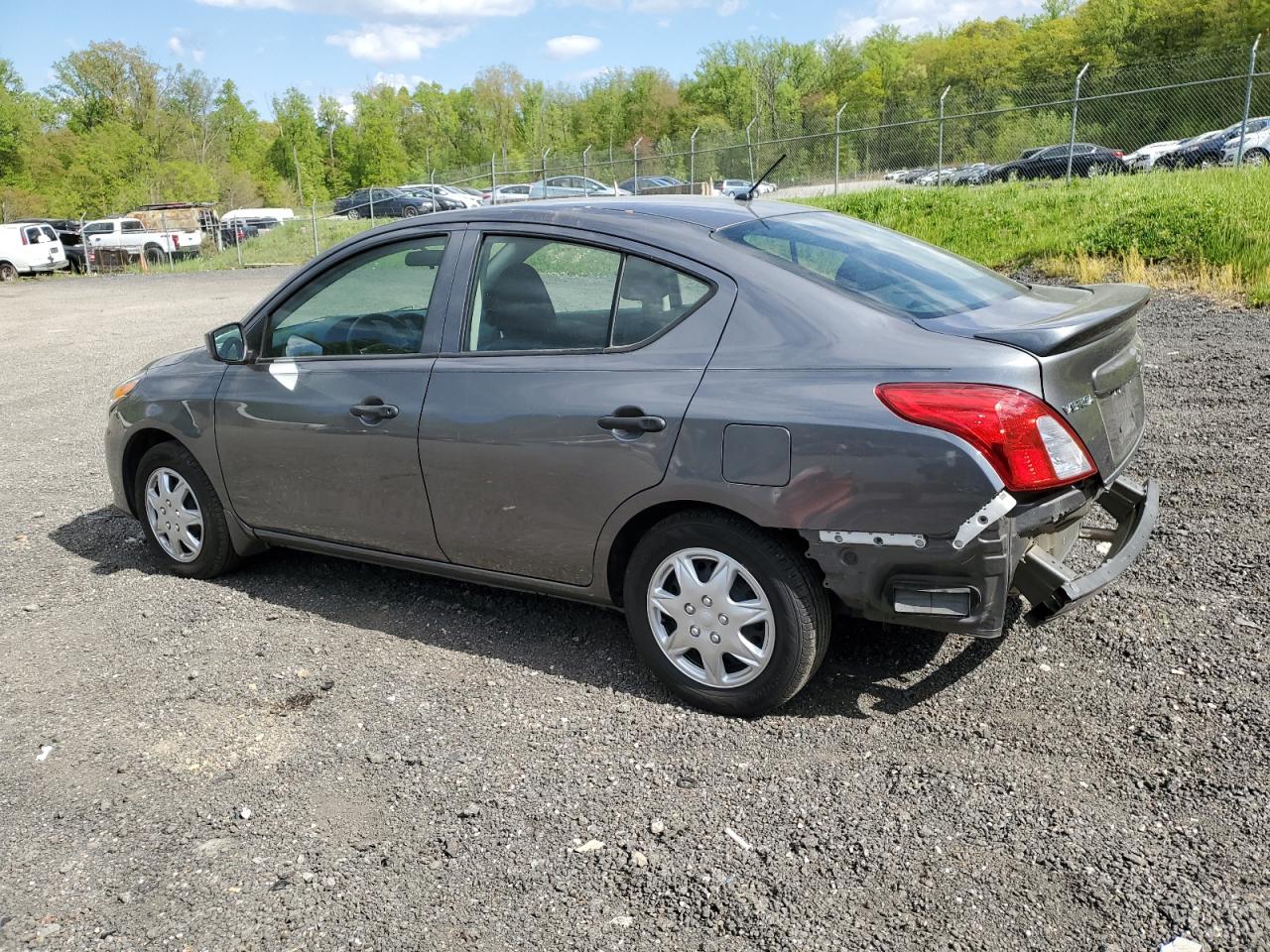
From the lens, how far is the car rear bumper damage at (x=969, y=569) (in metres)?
3.02

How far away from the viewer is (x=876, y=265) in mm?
3736

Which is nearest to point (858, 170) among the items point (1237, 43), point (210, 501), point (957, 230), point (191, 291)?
point (957, 230)

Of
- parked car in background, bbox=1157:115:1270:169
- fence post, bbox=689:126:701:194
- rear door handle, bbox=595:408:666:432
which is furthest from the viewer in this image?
fence post, bbox=689:126:701:194

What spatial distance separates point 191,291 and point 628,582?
24.4 metres

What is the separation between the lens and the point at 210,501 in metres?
4.93

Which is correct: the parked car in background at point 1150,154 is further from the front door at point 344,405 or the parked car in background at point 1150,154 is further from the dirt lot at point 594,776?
the front door at point 344,405

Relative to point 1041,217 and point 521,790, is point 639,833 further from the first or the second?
point 1041,217

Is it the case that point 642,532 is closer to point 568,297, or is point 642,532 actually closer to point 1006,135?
point 568,297

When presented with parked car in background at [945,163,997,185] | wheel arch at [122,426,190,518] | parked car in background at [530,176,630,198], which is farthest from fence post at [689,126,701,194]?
wheel arch at [122,426,190,518]

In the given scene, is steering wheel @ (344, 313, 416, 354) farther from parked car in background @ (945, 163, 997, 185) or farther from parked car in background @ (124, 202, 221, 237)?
parked car in background @ (124, 202, 221, 237)

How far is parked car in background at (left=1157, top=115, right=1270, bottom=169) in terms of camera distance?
2262 cm

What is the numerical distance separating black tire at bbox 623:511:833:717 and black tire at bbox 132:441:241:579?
2364mm

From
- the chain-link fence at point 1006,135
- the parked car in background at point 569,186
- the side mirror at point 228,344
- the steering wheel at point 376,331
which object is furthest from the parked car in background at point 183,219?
the steering wheel at point 376,331

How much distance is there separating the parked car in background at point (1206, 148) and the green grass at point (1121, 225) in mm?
6357
